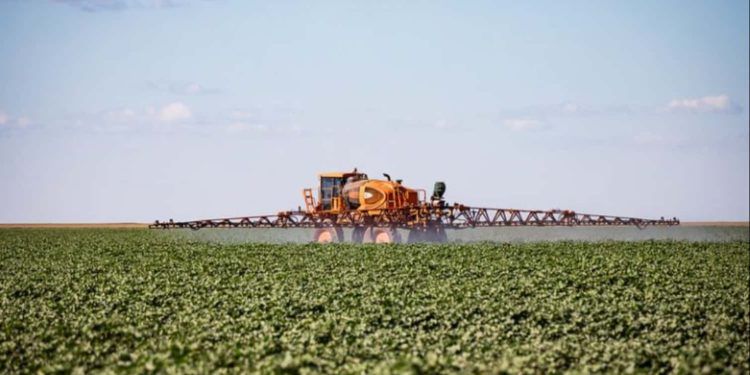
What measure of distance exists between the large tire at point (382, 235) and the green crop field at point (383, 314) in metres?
10.3

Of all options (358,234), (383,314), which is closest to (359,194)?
(358,234)

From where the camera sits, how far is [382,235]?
42812mm

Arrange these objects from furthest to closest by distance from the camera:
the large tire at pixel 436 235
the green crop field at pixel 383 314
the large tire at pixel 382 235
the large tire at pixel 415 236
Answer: the large tire at pixel 436 235 → the large tire at pixel 415 236 → the large tire at pixel 382 235 → the green crop field at pixel 383 314

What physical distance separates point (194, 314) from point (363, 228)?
25050mm

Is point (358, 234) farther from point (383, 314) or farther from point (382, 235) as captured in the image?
point (383, 314)

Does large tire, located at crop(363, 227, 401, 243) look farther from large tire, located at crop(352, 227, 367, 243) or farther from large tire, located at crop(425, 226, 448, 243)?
large tire, located at crop(425, 226, 448, 243)

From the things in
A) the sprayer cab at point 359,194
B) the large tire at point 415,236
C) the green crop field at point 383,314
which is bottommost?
the green crop field at point 383,314

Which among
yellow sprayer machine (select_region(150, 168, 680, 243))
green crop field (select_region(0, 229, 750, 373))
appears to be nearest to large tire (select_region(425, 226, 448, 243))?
yellow sprayer machine (select_region(150, 168, 680, 243))

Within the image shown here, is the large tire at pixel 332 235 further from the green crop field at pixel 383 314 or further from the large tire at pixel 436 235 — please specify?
the green crop field at pixel 383 314

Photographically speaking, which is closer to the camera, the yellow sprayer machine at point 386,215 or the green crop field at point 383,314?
the green crop field at point 383,314

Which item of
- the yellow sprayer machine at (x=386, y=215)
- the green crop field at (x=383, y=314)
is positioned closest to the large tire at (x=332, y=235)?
the yellow sprayer machine at (x=386, y=215)

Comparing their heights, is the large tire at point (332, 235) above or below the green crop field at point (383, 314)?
above

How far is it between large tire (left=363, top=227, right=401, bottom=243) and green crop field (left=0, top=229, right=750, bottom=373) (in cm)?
1029

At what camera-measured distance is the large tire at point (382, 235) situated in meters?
42.5
